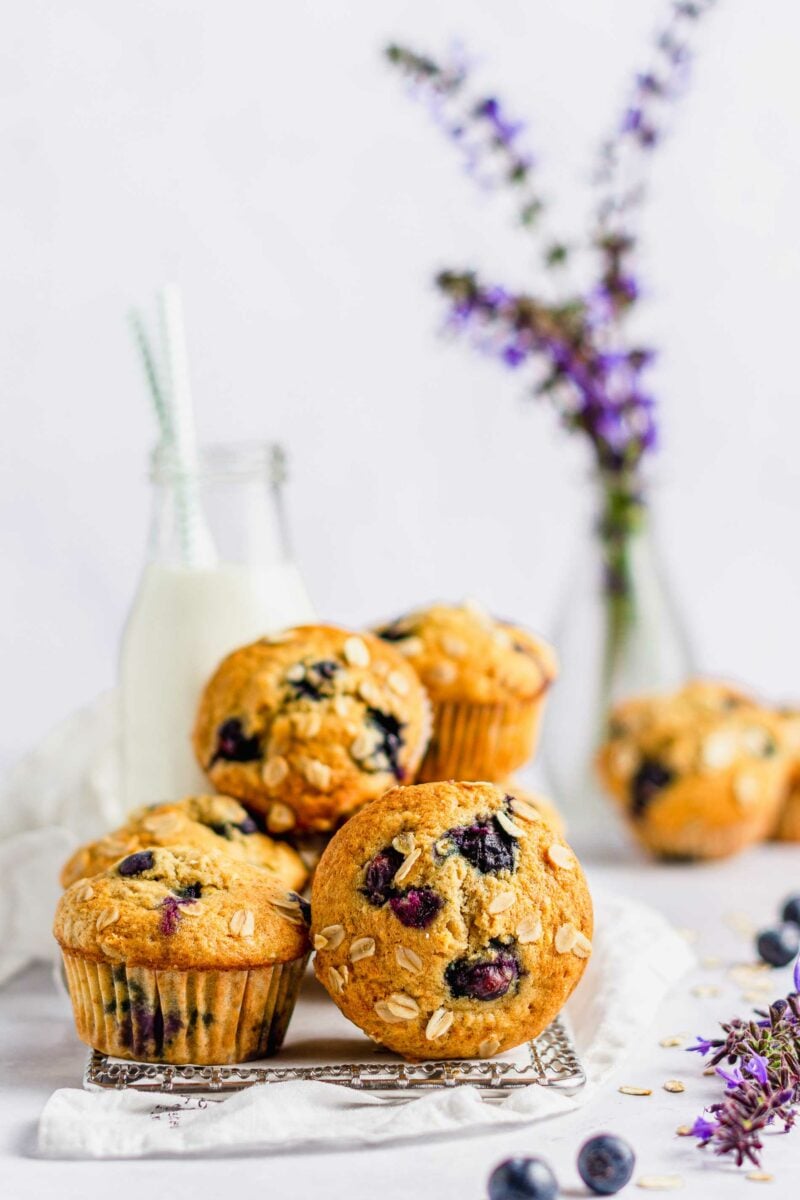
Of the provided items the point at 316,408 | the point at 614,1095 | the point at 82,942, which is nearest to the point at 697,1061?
the point at 614,1095

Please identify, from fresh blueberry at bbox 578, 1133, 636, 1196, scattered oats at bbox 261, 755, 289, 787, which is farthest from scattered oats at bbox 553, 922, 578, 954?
scattered oats at bbox 261, 755, 289, 787

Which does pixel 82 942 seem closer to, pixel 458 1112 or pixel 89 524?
pixel 458 1112

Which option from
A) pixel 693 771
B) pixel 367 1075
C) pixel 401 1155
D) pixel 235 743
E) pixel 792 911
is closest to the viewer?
pixel 401 1155

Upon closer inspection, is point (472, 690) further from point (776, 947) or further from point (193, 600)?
point (776, 947)

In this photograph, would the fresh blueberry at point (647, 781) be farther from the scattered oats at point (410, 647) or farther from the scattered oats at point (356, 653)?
the scattered oats at point (356, 653)

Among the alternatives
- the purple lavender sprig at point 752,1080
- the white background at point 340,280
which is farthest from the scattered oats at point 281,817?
the white background at point 340,280

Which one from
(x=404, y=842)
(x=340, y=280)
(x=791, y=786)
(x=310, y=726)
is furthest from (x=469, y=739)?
(x=340, y=280)
